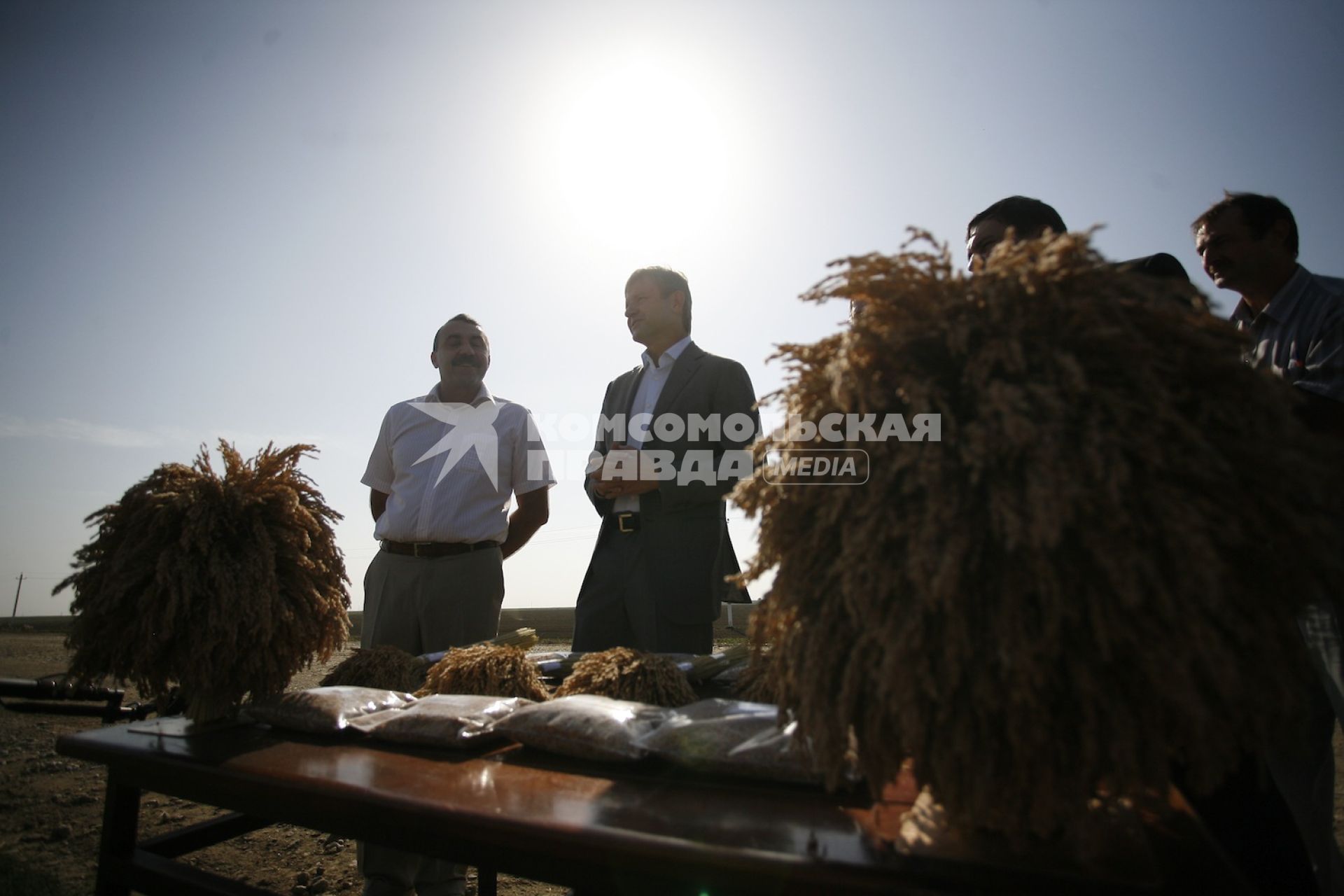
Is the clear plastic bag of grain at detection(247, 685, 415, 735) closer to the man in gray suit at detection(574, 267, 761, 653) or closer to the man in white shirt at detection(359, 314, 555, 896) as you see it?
the man in gray suit at detection(574, 267, 761, 653)

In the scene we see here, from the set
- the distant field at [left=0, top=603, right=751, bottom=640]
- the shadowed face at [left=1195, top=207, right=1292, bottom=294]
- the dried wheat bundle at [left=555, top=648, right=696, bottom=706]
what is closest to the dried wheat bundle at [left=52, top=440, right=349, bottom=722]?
the dried wheat bundle at [left=555, top=648, right=696, bottom=706]

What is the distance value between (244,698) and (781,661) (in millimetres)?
1689

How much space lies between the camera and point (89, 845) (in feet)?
12.6

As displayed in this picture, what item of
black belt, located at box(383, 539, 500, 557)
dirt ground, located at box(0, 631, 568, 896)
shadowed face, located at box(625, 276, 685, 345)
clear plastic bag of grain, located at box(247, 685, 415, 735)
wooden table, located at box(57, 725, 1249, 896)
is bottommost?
dirt ground, located at box(0, 631, 568, 896)

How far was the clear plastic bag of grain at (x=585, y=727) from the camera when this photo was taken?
1342 mm

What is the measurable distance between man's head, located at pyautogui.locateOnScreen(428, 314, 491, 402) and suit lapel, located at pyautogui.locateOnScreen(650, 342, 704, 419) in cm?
111

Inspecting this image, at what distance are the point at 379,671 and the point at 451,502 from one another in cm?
136

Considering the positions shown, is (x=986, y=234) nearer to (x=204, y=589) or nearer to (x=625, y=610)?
(x=625, y=610)

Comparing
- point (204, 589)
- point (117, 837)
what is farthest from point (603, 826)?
point (117, 837)

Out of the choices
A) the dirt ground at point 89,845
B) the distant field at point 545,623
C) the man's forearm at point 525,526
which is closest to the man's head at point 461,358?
the man's forearm at point 525,526

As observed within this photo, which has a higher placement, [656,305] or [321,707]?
[656,305]

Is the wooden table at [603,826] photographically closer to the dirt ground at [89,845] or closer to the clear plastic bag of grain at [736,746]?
the clear plastic bag of grain at [736,746]

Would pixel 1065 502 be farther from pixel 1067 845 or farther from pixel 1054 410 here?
pixel 1067 845

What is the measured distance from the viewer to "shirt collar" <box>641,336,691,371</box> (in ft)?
11.5
